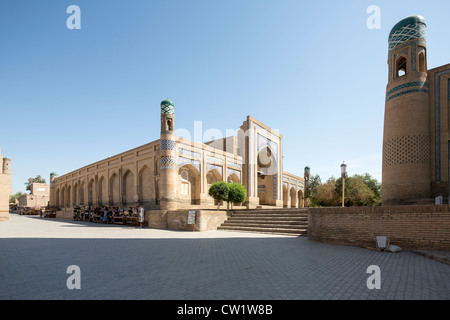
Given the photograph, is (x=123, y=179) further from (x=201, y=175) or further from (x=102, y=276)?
(x=102, y=276)

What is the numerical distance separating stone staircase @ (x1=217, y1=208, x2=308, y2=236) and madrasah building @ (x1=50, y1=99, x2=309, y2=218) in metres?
4.19

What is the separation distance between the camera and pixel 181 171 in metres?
18.6

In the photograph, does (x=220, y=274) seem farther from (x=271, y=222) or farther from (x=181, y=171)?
(x=181, y=171)

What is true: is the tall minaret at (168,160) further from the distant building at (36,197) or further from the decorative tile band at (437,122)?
the distant building at (36,197)

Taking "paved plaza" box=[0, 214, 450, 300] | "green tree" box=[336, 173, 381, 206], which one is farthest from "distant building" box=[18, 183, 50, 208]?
"green tree" box=[336, 173, 381, 206]

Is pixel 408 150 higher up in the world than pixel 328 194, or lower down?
higher up

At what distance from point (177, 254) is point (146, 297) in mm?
2911

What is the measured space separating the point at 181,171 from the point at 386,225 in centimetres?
1411

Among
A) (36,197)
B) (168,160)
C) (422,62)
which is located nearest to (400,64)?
(422,62)

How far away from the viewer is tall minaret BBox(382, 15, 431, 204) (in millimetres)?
8578

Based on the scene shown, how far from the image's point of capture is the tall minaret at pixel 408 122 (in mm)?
8578

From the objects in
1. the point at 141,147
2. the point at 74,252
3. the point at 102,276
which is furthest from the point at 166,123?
the point at 102,276
